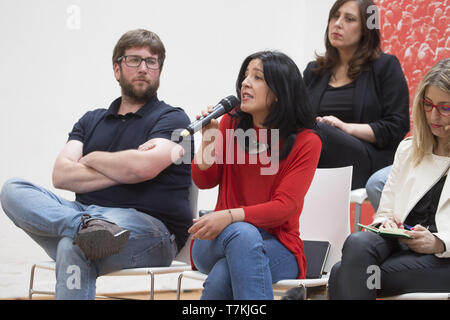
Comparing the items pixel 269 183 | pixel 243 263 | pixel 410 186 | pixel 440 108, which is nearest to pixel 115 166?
pixel 269 183

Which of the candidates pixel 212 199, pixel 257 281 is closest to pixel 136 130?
pixel 257 281

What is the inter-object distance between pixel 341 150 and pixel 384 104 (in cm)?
40

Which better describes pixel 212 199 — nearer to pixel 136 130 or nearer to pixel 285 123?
pixel 136 130

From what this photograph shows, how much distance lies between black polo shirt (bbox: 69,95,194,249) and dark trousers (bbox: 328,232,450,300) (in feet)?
2.47

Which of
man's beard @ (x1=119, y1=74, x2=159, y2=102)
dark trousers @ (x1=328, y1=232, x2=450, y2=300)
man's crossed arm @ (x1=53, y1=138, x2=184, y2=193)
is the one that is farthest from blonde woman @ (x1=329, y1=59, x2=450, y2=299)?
man's beard @ (x1=119, y1=74, x2=159, y2=102)

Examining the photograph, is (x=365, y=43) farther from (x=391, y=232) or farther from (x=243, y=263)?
(x=243, y=263)

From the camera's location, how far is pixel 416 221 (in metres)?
1.99

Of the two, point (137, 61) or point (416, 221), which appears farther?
point (137, 61)

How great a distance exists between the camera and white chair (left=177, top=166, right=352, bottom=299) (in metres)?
2.22

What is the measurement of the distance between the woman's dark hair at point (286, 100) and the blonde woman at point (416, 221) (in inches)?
15.1

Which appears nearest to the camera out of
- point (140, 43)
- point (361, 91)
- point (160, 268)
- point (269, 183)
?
point (269, 183)

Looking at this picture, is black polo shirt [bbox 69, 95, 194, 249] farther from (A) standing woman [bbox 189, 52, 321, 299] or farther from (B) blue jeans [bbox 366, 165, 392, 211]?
(B) blue jeans [bbox 366, 165, 392, 211]

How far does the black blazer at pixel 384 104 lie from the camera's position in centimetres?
272

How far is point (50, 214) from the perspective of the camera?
2080 millimetres
